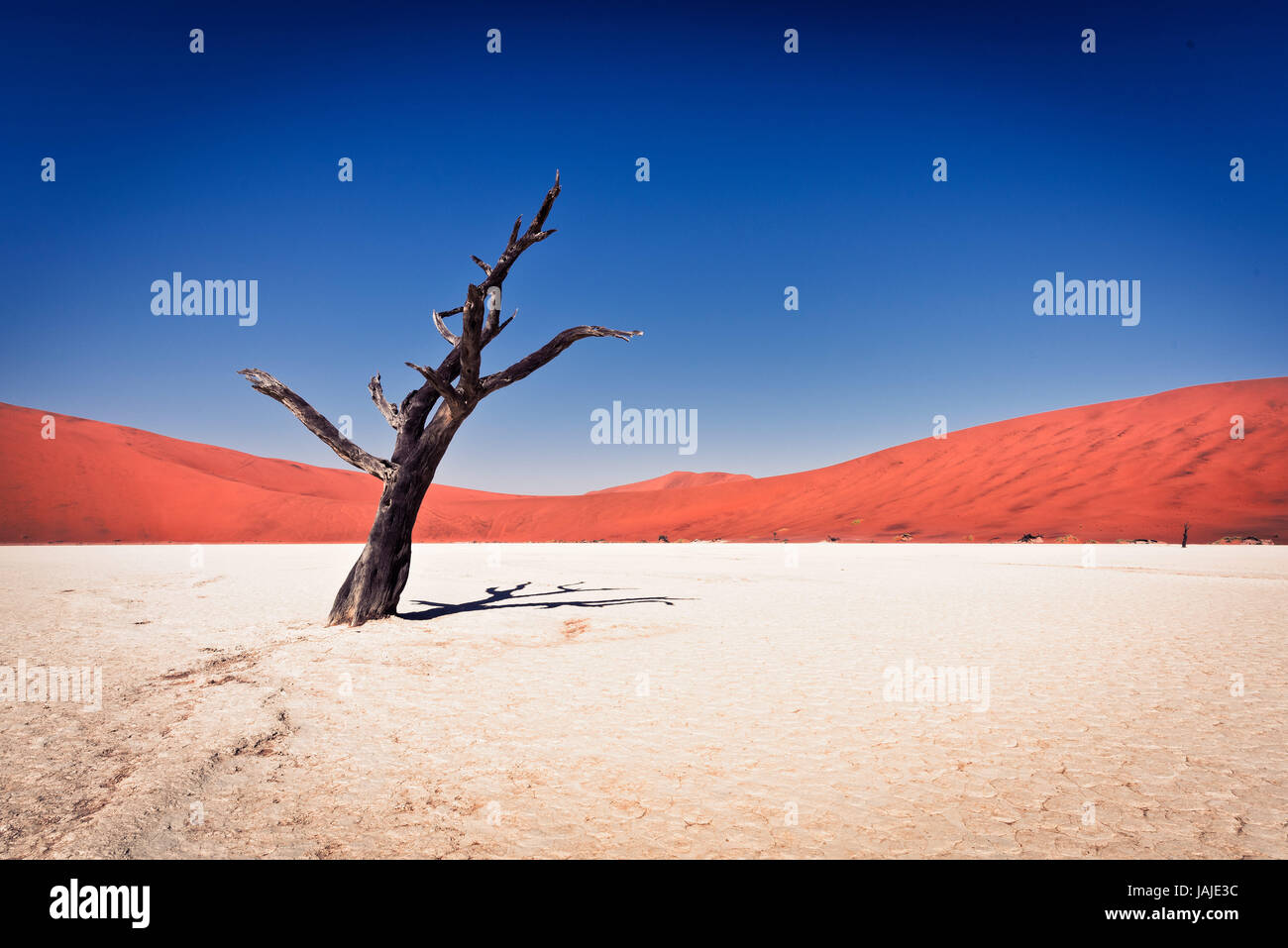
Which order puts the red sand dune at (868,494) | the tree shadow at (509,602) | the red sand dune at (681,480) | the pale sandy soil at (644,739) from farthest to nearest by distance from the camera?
Result: the red sand dune at (681,480) → the red sand dune at (868,494) → the tree shadow at (509,602) → the pale sandy soil at (644,739)

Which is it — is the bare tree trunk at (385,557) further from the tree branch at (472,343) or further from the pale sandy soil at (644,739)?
the tree branch at (472,343)

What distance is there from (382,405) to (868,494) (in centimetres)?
5921

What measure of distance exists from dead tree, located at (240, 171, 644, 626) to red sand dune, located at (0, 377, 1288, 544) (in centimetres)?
4084

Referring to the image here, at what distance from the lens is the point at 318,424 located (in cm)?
977

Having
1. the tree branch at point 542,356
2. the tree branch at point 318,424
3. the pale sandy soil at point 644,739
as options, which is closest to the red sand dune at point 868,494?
the pale sandy soil at point 644,739

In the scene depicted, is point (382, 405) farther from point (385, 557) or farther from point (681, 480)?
point (681, 480)

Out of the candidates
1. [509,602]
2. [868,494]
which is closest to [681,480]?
[868,494]

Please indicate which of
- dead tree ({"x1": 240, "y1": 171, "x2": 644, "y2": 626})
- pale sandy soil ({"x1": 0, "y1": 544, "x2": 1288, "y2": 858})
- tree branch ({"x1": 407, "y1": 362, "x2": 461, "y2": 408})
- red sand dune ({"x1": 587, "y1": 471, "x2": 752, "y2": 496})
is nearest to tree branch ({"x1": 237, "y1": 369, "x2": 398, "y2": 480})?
dead tree ({"x1": 240, "y1": 171, "x2": 644, "y2": 626})

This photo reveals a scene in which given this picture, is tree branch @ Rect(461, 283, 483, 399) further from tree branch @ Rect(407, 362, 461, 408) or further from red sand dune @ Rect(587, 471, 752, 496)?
red sand dune @ Rect(587, 471, 752, 496)

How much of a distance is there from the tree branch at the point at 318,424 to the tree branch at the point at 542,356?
2092 mm

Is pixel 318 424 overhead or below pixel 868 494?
overhead

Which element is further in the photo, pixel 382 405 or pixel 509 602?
pixel 509 602

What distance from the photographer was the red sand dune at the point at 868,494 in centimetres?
4209
